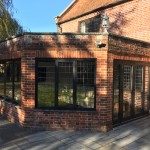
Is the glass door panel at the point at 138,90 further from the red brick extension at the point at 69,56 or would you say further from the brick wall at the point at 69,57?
the brick wall at the point at 69,57

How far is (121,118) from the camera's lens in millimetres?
8734

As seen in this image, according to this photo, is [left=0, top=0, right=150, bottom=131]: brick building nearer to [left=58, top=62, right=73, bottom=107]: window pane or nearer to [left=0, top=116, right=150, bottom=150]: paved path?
[left=58, top=62, right=73, bottom=107]: window pane

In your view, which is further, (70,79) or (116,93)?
(116,93)

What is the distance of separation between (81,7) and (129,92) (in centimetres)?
937

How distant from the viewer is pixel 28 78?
806 cm

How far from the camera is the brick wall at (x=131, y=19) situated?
11.4m

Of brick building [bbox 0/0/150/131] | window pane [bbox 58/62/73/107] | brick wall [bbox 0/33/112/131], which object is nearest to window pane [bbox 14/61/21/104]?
brick building [bbox 0/0/150/131]

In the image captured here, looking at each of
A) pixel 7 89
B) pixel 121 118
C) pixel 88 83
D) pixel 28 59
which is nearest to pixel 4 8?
pixel 7 89

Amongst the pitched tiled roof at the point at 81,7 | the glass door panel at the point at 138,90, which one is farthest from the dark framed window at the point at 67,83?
the pitched tiled roof at the point at 81,7

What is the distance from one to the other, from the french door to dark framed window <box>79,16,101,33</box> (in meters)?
5.46

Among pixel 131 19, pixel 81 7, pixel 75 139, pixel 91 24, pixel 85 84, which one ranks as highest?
pixel 81 7

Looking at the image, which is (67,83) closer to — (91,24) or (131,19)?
(131,19)

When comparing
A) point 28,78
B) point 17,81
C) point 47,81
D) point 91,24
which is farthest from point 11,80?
point 91,24

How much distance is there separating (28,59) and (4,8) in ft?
22.4
